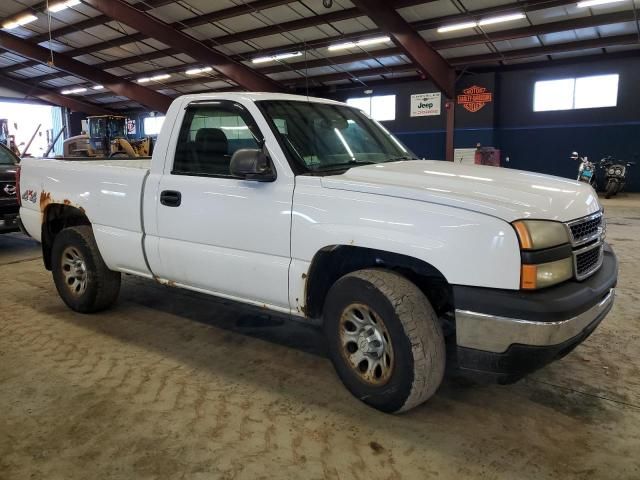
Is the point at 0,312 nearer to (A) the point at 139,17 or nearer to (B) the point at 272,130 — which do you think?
(B) the point at 272,130

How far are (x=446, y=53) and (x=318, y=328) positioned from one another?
1557 cm

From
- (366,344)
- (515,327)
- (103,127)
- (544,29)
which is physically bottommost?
(366,344)

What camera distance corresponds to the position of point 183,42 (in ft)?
55.2

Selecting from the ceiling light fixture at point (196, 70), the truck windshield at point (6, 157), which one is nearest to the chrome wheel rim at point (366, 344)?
the truck windshield at point (6, 157)

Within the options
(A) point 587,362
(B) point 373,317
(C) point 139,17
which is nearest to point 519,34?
(C) point 139,17

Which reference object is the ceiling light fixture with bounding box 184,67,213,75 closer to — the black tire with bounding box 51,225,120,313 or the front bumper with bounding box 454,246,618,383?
the black tire with bounding box 51,225,120,313

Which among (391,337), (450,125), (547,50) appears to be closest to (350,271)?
(391,337)

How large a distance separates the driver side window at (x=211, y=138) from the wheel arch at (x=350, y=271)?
92cm

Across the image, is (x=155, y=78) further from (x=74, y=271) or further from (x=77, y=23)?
(x=74, y=271)

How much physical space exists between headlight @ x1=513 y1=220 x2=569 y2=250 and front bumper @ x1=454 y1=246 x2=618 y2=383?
214 millimetres

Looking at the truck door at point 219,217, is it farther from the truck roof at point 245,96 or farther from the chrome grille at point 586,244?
the chrome grille at point 586,244

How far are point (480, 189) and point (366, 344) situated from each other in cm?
102

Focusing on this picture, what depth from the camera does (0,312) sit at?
4473 millimetres

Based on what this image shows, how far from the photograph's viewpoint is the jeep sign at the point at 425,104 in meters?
20.5
